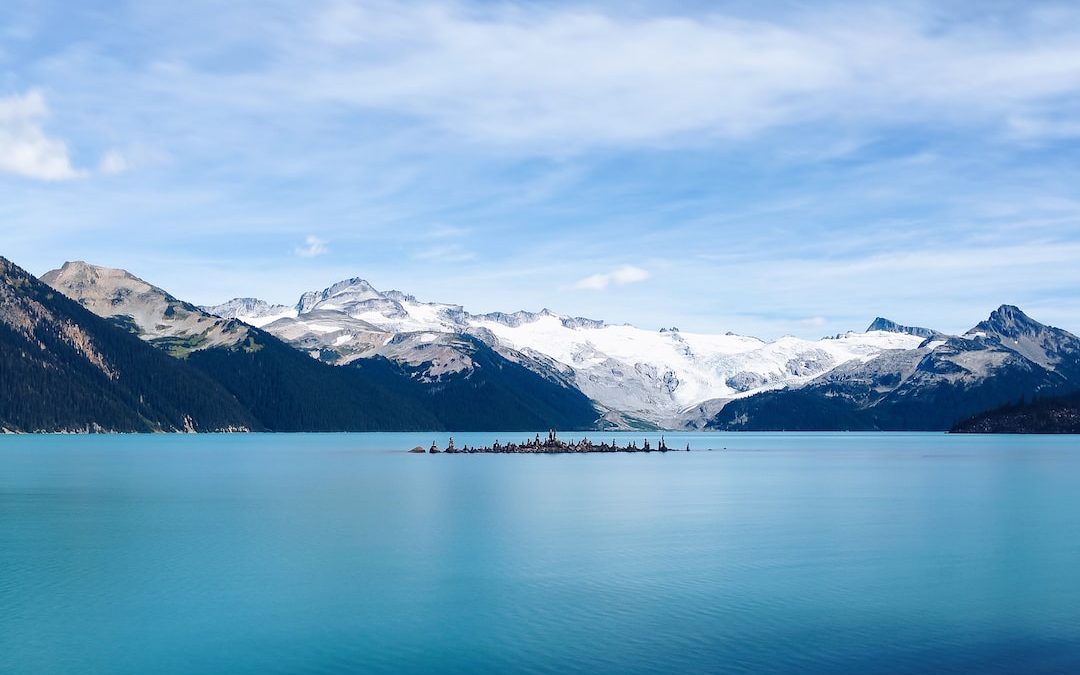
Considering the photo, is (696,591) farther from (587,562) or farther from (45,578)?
(45,578)

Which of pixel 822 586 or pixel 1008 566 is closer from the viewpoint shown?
pixel 822 586

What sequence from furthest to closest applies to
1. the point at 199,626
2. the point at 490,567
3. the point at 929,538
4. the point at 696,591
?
the point at 929,538, the point at 490,567, the point at 696,591, the point at 199,626

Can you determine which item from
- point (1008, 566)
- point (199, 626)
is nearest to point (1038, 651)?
point (1008, 566)

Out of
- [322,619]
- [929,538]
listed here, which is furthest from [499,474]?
[322,619]

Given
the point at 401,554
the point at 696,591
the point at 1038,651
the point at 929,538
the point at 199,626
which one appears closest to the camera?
the point at 1038,651

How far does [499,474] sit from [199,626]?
12724 centimetres

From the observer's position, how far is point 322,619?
54.6 metres

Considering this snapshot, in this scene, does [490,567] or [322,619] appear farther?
[490,567]

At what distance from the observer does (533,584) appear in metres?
64.9

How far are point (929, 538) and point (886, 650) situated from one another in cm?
4326

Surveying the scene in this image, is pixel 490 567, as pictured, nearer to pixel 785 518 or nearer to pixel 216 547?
pixel 216 547

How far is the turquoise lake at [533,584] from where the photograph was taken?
4716cm

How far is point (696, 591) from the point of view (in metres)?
62.2

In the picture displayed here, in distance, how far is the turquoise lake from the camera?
1857 inches
